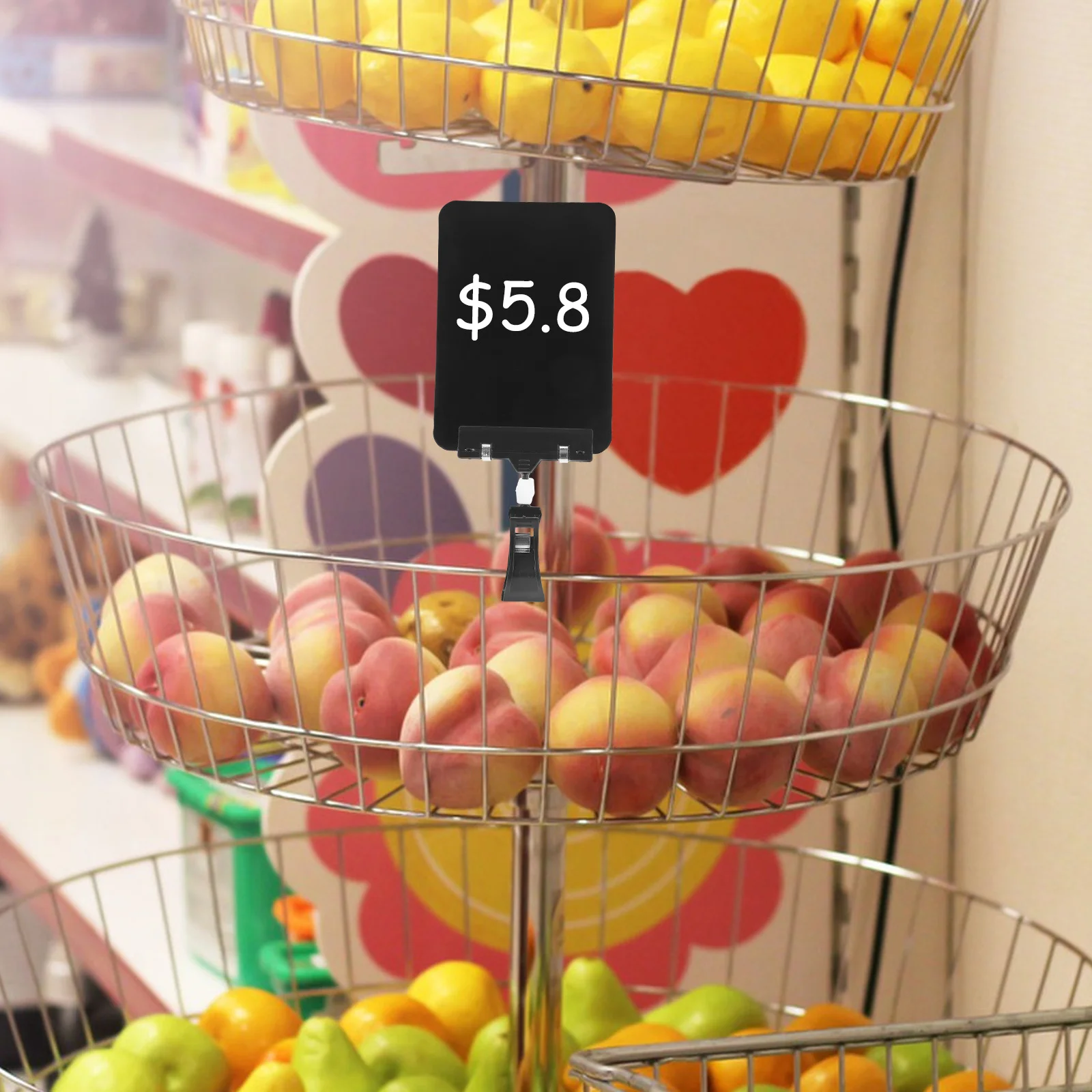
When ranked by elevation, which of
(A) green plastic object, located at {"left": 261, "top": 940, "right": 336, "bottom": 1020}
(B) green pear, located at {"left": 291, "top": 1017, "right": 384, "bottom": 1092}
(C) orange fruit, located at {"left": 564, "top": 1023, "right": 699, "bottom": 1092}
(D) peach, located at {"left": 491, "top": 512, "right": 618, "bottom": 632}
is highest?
(D) peach, located at {"left": 491, "top": 512, "right": 618, "bottom": 632}

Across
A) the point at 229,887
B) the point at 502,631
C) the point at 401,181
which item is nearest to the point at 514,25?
the point at 502,631

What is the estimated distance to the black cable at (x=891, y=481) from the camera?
1.12 m

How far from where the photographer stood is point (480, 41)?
2.20 ft

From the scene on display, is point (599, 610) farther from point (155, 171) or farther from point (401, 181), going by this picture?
point (155, 171)

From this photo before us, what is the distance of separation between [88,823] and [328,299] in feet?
3.03

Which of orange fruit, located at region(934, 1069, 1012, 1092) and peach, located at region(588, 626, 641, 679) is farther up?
peach, located at region(588, 626, 641, 679)

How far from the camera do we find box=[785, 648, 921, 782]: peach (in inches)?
26.7

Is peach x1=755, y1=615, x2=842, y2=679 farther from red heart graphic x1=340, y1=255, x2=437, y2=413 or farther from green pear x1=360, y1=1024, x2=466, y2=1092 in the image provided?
red heart graphic x1=340, y1=255, x2=437, y2=413

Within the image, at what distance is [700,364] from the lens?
115 cm

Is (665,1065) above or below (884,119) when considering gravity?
below

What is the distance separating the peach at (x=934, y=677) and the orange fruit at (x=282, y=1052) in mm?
399

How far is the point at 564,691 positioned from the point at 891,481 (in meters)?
0.54

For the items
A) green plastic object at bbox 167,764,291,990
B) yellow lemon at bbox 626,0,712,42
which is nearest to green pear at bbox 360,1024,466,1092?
green plastic object at bbox 167,764,291,990

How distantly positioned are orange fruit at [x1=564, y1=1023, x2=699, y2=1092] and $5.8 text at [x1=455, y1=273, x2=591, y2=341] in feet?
1.27
